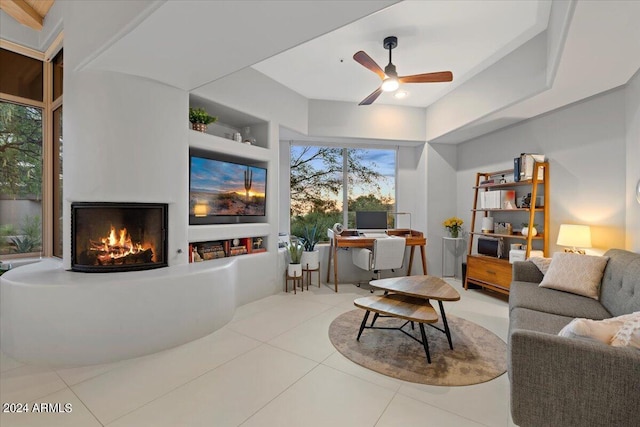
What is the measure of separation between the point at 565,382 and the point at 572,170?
3.15 m

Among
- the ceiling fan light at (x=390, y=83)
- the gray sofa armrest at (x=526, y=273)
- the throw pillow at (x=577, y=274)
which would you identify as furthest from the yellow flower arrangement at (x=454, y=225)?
the ceiling fan light at (x=390, y=83)

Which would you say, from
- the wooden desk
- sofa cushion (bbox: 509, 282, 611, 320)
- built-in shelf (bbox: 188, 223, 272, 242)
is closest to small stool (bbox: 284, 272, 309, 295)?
the wooden desk

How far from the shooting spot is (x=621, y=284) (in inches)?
86.5

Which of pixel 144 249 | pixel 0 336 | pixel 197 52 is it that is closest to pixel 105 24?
pixel 197 52

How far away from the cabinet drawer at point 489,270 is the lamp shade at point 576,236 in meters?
0.82

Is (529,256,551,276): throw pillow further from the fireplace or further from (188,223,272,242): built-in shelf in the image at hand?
the fireplace

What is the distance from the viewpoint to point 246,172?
12.6 ft

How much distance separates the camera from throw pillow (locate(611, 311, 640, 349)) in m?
1.27

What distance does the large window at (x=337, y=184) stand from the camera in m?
5.18

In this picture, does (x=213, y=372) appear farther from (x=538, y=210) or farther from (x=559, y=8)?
(x=538, y=210)

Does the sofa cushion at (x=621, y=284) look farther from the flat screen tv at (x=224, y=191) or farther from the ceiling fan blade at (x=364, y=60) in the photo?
the flat screen tv at (x=224, y=191)

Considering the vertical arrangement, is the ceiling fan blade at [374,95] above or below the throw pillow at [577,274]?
above

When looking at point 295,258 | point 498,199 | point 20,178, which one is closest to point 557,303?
point 498,199

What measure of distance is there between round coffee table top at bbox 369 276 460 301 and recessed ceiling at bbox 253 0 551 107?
2.57m
